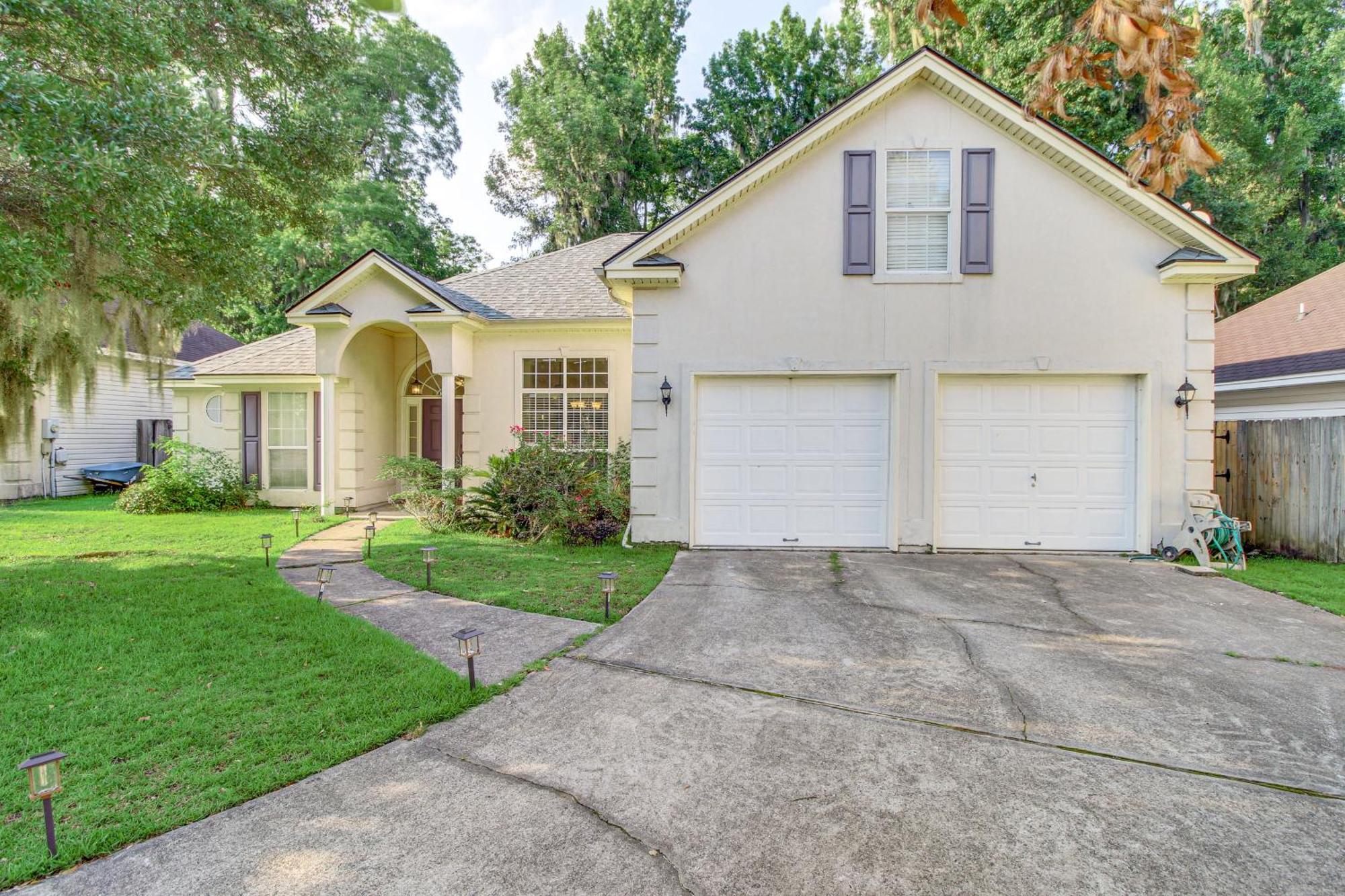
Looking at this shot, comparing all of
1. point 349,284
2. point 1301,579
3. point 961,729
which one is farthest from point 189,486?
point 1301,579

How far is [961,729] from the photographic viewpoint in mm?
3359

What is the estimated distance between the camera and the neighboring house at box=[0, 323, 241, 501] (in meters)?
14.4

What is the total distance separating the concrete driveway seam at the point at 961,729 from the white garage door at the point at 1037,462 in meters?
5.05

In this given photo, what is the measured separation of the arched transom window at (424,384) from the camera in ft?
43.3

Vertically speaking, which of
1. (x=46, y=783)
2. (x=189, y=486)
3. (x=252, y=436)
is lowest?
(x=46, y=783)

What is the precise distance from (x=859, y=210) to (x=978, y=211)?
1485 millimetres

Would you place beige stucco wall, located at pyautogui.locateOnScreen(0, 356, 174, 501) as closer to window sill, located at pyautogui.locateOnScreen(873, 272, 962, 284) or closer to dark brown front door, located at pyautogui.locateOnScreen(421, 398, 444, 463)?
dark brown front door, located at pyautogui.locateOnScreen(421, 398, 444, 463)

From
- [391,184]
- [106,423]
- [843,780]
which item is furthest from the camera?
[391,184]

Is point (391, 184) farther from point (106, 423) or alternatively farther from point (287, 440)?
point (287, 440)

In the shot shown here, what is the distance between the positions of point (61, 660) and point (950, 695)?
588 centimetres

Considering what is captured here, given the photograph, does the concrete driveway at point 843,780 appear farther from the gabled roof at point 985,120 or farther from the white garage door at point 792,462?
the gabled roof at point 985,120

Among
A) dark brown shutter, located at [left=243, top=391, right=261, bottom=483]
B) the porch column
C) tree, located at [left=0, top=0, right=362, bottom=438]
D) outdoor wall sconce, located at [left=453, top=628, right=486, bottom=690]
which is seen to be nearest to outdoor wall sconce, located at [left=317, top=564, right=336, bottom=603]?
outdoor wall sconce, located at [left=453, top=628, right=486, bottom=690]

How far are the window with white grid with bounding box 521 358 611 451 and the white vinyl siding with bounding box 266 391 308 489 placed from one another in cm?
484

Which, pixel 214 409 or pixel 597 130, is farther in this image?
pixel 597 130
